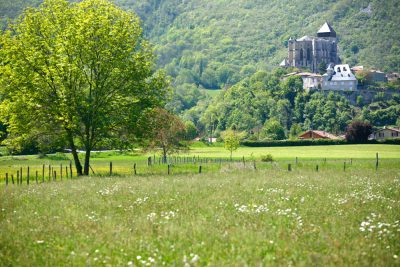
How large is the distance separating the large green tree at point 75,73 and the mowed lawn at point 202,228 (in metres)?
17.1

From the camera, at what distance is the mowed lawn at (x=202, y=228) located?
44.5 feet

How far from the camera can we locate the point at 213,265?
1265 cm

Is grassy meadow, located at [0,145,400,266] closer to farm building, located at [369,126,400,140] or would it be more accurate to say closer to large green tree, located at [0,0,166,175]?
large green tree, located at [0,0,166,175]

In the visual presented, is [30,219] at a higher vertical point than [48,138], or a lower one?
lower

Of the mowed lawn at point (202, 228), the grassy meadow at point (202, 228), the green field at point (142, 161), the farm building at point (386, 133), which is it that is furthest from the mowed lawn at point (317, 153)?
the grassy meadow at point (202, 228)

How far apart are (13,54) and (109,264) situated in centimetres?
3302

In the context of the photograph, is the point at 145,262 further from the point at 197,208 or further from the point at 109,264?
the point at 197,208

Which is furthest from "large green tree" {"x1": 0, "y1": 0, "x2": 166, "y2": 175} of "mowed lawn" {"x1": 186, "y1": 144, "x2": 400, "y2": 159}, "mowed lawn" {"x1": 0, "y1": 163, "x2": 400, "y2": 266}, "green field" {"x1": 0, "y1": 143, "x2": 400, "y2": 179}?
"mowed lawn" {"x1": 186, "y1": 144, "x2": 400, "y2": 159}

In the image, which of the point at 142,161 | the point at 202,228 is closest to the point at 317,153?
the point at 142,161

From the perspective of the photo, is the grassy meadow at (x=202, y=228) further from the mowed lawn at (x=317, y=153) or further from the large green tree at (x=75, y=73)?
the mowed lawn at (x=317, y=153)

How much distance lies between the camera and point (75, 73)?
140ft

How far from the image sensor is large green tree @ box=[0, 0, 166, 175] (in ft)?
139

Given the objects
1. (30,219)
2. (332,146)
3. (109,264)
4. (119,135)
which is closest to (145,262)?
(109,264)

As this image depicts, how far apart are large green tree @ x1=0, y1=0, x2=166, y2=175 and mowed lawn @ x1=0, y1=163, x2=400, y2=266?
56.0 feet
